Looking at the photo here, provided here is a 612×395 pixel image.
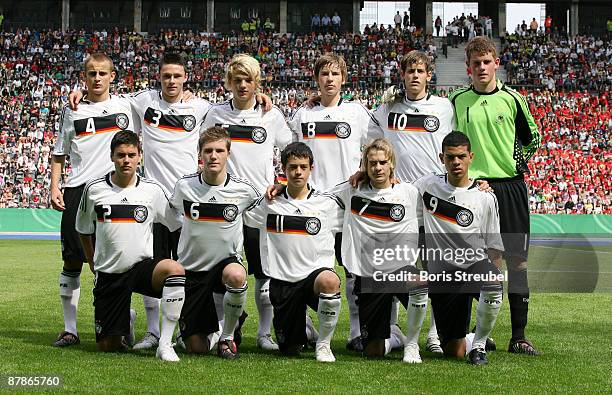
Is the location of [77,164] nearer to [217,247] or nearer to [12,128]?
[217,247]

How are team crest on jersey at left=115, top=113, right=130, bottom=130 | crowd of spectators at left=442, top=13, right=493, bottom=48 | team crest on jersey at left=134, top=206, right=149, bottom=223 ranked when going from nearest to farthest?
team crest on jersey at left=134, top=206, right=149, bottom=223
team crest on jersey at left=115, top=113, right=130, bottom=130
crowd of spectators at left=442, top=13, right=493, bottom=48

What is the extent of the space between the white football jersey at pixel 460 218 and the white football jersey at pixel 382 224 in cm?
13

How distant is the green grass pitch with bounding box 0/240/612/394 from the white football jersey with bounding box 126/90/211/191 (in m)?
1.49

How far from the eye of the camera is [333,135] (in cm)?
688

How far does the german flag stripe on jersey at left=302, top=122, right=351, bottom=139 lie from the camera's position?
271 inches

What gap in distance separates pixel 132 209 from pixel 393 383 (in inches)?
94.4

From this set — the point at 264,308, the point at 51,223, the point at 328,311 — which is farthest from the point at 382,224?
the point at 51,223

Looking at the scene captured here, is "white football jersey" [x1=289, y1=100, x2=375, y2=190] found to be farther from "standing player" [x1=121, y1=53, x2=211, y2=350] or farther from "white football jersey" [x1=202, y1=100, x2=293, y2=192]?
"standing player" [x1=121, y1=53, x2=211, y2=350]

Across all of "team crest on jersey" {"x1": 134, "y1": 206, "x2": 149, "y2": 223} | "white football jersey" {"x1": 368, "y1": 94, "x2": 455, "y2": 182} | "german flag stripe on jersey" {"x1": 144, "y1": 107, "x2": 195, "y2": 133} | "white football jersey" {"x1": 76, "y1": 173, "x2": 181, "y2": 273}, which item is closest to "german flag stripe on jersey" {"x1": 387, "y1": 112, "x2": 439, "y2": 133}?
"white football jersey" {"x1": 368, "y1": 94, "x2": 455, "y2": 182}

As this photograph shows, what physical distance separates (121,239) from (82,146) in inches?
39.2

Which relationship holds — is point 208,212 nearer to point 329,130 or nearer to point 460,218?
point 329,130

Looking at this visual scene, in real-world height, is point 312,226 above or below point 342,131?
below

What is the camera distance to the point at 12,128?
1251 inches

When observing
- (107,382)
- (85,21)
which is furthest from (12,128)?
(107,382)
